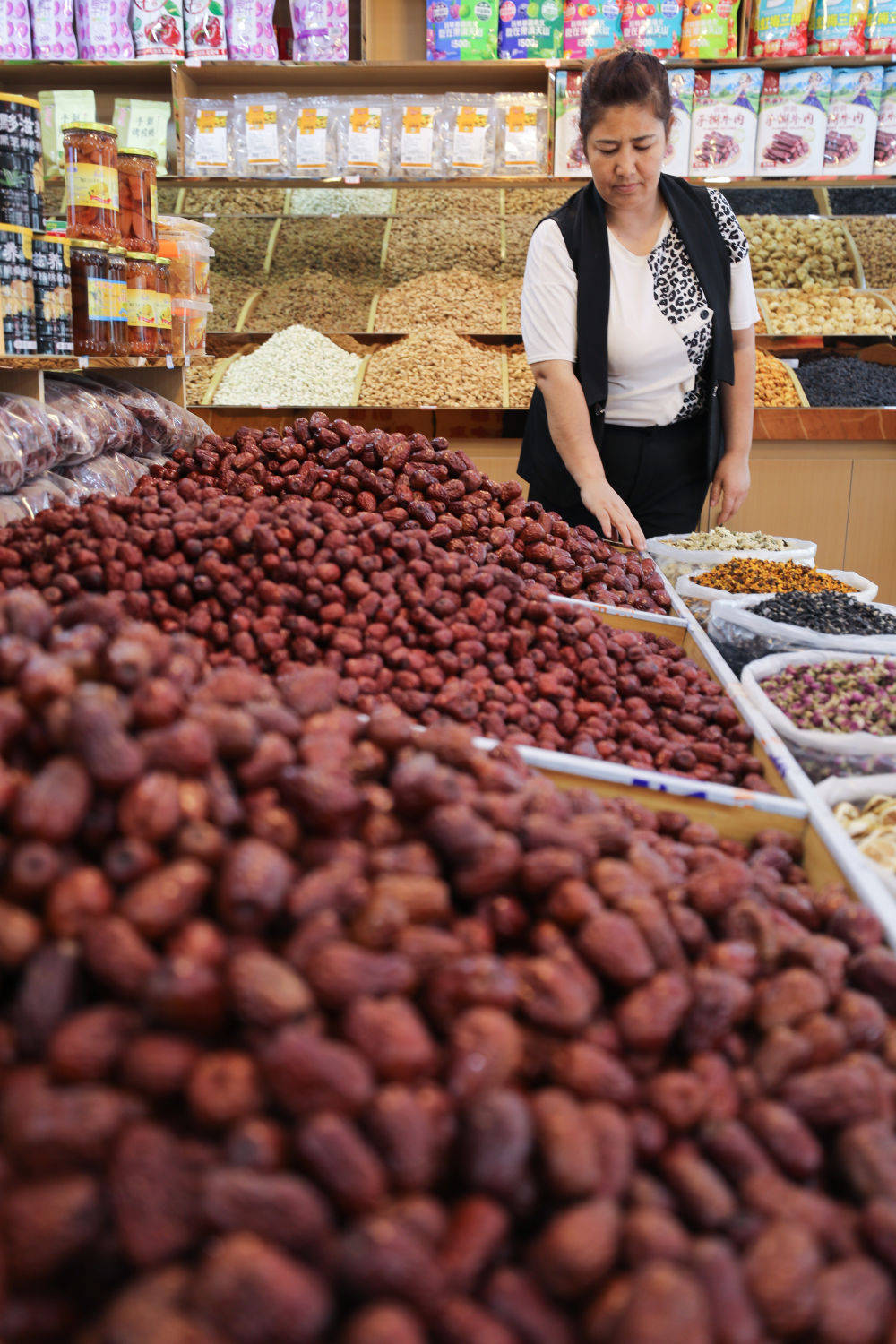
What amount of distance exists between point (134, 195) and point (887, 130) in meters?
3.64

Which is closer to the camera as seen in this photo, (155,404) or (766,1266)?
(766,1266)

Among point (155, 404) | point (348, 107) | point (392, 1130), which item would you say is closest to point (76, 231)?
point (155, 404)

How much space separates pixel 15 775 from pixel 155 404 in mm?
2093

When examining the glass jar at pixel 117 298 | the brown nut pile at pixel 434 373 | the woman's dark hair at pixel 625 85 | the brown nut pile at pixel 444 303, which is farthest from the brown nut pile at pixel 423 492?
the brown nut pile at pixel 444 303

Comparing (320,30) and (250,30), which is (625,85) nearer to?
(320,30)

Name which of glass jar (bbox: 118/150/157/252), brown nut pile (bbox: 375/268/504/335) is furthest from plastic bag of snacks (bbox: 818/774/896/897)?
brown nut pile (bbox: 375/268/504/335)

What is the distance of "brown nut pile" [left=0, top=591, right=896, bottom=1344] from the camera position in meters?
0.59

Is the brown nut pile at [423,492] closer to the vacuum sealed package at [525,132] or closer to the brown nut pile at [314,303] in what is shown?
the brown nut pile at [314,303]

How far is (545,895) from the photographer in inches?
34.3

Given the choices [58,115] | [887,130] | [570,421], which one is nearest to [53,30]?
[58,115]

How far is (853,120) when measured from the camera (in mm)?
4395

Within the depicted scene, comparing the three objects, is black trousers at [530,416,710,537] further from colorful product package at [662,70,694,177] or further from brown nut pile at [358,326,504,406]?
colorful product package at [662,70,694,177]

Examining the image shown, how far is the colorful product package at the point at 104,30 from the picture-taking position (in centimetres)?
444

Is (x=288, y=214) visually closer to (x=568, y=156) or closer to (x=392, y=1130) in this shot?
(x=568, y=156)
